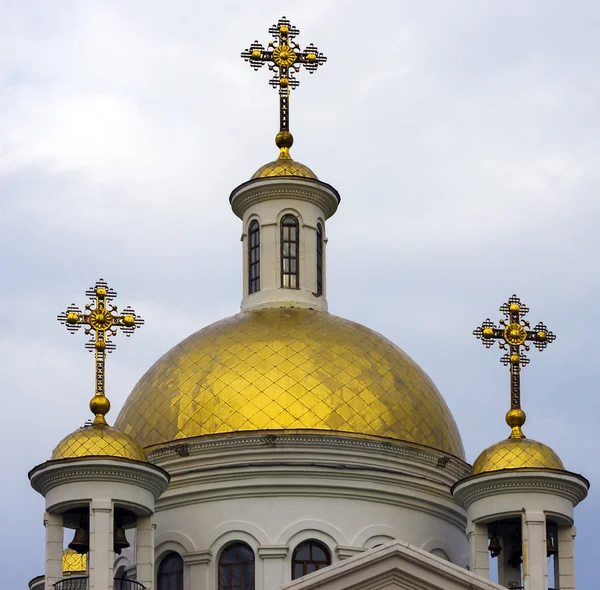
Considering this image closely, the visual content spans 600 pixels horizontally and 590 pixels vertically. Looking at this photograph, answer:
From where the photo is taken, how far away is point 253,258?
160 ft

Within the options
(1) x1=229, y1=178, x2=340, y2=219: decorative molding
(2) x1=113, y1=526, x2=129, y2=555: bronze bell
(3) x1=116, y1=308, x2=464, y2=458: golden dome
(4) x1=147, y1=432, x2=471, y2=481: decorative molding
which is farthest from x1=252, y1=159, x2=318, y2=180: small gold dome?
(2) x1=113, y1=526, x2=129, y2=555: bronze bell

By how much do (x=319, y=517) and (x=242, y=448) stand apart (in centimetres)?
171

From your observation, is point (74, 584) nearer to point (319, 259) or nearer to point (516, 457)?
point (516, 457)

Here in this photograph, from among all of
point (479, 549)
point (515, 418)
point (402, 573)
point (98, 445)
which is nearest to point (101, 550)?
point (98, 445)

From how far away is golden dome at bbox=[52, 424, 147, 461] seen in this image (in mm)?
41656

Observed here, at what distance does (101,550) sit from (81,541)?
116 cm

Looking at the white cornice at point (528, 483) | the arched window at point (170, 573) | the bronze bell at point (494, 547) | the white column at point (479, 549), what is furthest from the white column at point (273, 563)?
the white cornice at point (528, 483)

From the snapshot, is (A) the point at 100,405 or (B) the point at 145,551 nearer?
(B) the point at 145,551

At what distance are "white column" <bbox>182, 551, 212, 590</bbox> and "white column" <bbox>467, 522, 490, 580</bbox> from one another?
4.47 meters

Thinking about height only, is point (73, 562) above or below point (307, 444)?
below

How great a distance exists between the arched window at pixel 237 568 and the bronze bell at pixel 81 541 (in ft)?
9.97

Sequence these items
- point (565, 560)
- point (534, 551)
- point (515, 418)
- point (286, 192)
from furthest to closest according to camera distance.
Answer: point (286, 192) → point (515, 418) → point (565, 560) → point (534, 551)

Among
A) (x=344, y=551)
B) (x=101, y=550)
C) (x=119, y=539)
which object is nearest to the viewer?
(x=101, y=550)

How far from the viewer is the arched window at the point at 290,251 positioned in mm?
48125
